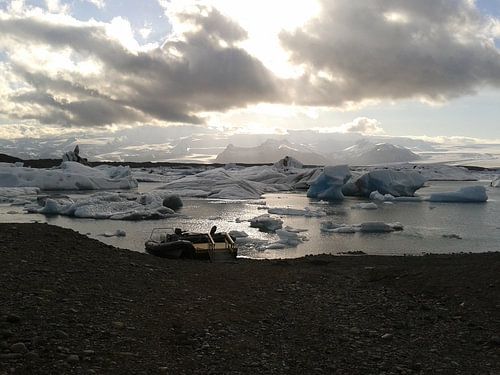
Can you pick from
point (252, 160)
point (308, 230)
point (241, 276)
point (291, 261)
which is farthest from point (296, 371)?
point (252, 160)

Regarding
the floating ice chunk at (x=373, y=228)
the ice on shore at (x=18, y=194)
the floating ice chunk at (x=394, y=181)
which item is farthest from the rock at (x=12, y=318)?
the floating ice chunk at (x=394, y=181)

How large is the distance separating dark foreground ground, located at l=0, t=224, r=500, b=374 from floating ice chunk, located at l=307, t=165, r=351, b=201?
24.9 m

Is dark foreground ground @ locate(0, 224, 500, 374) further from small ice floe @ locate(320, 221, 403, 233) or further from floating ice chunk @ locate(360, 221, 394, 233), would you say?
floating ice chunk @ locate(360, 221, 394, 233)

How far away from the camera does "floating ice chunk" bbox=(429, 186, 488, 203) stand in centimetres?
2921

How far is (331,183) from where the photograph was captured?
109 feet

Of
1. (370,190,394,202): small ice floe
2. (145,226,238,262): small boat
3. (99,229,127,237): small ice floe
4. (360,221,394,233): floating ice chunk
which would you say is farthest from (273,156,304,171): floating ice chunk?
(145,226,238,262): small boat

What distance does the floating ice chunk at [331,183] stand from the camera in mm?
32562

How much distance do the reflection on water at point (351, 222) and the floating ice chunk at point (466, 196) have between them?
1311mm

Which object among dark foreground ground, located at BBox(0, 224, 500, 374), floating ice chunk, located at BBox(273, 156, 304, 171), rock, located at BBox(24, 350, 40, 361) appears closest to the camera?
rock, located at BBox(24, 350, 40, 361)

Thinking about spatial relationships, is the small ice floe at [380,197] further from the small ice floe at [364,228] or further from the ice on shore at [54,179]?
the ice on shore at [54,179]

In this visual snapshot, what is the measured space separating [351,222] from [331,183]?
1339 centimetres

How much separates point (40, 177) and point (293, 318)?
35178mm

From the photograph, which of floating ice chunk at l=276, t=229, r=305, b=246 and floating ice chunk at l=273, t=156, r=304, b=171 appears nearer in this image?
floating ice chunk at l=276, t=229, r=305, b=246

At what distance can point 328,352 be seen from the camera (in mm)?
4500
